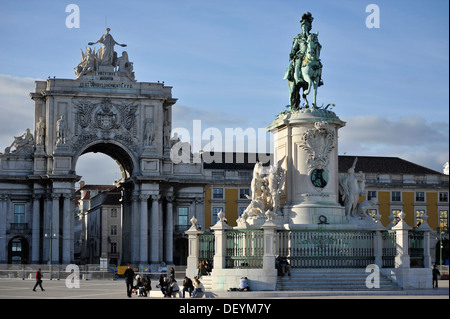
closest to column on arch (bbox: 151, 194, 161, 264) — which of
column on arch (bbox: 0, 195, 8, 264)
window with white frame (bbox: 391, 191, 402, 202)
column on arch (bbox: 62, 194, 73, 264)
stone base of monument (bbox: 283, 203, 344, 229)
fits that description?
column on arch (bbox: 62, 194, 73, 264)

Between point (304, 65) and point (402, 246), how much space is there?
7.43m

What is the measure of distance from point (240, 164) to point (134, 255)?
646 inches

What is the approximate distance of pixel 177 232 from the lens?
287 ft

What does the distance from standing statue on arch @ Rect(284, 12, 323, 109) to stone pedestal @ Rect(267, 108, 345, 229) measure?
1.01m

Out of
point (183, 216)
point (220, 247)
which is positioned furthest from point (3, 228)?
point (220, 247)

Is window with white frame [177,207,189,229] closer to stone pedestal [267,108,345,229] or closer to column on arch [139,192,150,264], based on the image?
column on arch [139,192,150,264]

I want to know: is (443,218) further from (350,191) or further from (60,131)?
(350,191)

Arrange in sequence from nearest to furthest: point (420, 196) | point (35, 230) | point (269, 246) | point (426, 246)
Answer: point (269, 246)
point (426, 246)
point (35, 230)
point (420, 196)

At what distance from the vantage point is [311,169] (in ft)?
112

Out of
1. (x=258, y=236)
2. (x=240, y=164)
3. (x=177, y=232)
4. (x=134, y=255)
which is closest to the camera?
(x=258, y=236)

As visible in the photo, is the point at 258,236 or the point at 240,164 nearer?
the point at 258,236
